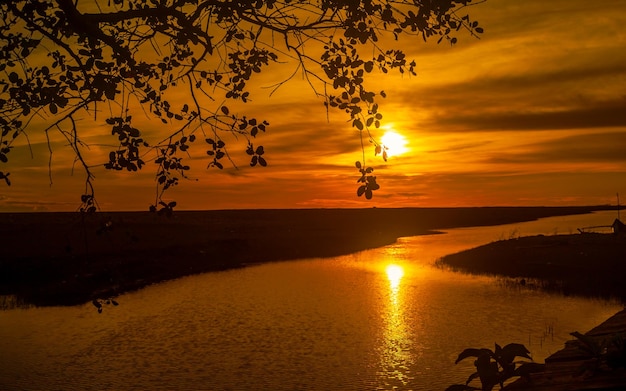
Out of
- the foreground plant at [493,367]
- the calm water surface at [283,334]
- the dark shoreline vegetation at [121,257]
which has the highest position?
the foreground plant at [493,367]

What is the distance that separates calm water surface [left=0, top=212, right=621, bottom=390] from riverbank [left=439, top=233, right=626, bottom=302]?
2141mm

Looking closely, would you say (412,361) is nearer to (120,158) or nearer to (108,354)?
(108,354)

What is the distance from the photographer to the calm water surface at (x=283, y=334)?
17.3m

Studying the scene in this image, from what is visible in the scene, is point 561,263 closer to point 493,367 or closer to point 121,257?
point 121,257

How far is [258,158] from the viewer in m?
8.09

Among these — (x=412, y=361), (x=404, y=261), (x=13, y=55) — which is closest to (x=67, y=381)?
(x=412, y=361)

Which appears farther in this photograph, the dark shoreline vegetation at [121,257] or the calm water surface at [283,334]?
the dark shoreline vegetation at [121,257]

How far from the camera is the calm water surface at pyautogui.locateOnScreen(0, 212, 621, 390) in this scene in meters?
17.3

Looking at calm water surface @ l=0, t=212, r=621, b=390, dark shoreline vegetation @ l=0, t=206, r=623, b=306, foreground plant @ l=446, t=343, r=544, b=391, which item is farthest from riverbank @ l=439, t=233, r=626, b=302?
foreground plant @ l=446, t=343, r=544, b=391

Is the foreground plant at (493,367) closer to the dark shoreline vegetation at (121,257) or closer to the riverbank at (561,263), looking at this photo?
the dark shoreline vegetation at (121,257)

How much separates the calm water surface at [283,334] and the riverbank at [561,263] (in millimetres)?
2141

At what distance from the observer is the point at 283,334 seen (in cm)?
2200

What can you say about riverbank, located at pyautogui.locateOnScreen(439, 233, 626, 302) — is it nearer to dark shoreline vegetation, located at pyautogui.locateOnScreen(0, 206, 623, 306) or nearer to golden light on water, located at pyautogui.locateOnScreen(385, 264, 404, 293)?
golden light on water, located at pyautogui.locateOnScreen(385, 264, 404, 293)

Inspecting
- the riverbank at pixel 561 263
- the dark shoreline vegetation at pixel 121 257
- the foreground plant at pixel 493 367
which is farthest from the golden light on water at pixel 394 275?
the foreground plant at pixel 493 367
